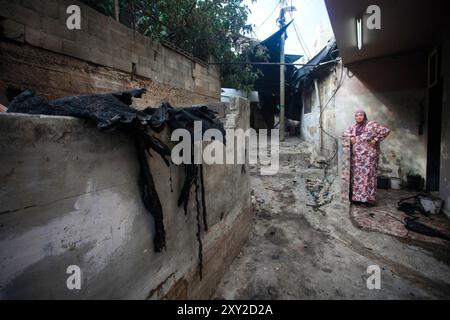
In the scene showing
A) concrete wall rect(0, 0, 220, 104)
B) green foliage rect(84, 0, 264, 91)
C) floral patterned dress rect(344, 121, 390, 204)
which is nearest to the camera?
concrete wall rect(0, 0, 220, 104)

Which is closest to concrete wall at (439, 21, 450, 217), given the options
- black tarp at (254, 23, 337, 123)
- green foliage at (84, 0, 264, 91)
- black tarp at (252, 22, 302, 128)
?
black tarp at (254, 23, 337, 123)

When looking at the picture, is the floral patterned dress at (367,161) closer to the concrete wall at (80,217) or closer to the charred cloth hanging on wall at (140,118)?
the charred cloth hanging on wall at (140,118)

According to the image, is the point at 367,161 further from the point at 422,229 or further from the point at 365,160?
the point at 422,229

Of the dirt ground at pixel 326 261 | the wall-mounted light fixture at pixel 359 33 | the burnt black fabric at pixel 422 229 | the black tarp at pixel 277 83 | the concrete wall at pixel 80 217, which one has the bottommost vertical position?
the dirt ground at pixel 326 261

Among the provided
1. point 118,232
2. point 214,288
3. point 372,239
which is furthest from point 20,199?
point 372,239

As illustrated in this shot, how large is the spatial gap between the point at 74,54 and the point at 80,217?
3.52m

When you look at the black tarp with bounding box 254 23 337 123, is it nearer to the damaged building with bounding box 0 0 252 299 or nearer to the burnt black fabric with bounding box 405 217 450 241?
the burnt black fabric with bounding box 405 217 450 241

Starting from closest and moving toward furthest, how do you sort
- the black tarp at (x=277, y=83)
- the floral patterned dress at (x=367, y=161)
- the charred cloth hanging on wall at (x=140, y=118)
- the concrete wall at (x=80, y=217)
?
the concrete wall at (x=80, y=217) → the charred cloth hanging on wall at (x=140, y=118) → the floral patterned dress at (x=367, y=161) → the black tarp at (x=277, y=83)

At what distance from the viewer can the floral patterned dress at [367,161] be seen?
4.89 meters

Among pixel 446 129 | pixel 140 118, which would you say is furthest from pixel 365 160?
pixel 140 118

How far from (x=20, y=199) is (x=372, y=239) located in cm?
449

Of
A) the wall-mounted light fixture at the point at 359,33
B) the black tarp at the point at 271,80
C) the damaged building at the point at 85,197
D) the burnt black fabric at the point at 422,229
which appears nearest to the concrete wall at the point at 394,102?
the wall-mounted light fixture at the point at 359,33

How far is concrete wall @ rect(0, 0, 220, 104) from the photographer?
3102 millimetres

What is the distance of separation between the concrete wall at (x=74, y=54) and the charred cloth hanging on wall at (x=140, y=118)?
194cm
